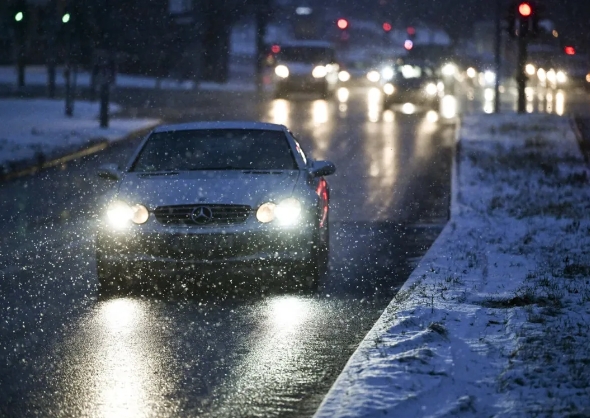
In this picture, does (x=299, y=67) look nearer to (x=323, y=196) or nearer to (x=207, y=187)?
(x=323, y=196)

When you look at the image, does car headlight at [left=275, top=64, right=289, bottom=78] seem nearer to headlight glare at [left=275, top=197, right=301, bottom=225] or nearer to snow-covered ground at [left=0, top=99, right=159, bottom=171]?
snow-covered ground at [left=0, top=99, right=159, bottom=171]

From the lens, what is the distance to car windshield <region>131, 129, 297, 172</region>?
38.4 feet

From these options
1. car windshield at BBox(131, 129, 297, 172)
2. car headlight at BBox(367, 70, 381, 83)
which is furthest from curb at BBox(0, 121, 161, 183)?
car headlight at BBox(367, 70, 381, 83)

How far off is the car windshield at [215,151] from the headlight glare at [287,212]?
1.01 m

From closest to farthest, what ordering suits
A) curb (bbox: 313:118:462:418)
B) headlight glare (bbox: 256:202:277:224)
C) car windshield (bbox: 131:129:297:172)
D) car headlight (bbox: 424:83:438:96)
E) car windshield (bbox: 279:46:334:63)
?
curb (bbox: 313:118:462:418) → headlight glare (bbox: 256:202:277:224) → car windshield (bbox: 131:129:297:172) → car headlight (bbox: 424:83:438:96) → car windshield (bbox: 279:46:334:63)

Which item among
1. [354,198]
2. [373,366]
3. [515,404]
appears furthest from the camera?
[354,198]

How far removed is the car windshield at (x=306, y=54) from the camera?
2041 inches

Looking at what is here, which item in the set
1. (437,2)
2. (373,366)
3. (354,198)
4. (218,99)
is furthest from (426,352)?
(437,2)

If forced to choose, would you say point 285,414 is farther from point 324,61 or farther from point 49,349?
point 324,61

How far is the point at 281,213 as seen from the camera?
10625 mm

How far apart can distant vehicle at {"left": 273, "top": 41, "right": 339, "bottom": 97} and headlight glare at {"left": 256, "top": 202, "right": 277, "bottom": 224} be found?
39753mm

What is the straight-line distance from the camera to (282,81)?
50188 millimetres

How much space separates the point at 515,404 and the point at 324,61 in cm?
4567

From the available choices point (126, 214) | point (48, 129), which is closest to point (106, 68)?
point (48, 129)
